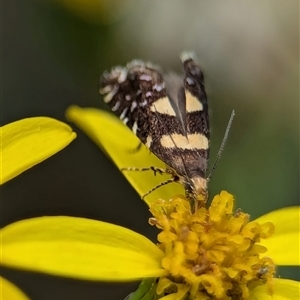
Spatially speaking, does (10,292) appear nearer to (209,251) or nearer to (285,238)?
(209,251)

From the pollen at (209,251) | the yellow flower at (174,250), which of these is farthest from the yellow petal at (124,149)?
the pollen at (209,251)

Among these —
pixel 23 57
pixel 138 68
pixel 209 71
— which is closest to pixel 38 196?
pixel 23 57

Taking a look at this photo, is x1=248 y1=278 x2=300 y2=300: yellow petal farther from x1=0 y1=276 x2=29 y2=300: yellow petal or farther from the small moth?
x1=0 y1=276 x2=29 y2=300: yellow petal

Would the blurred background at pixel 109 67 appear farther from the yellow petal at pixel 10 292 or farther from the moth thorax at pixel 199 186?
the yellow petal at pixel 10 292

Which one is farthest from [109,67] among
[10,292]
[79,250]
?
[10,292]

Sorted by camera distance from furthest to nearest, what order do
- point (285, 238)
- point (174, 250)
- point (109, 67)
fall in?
point (109, 67) → point (285, 238) → point (174, 250)

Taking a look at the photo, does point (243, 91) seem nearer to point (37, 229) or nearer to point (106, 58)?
point (106, 58)
